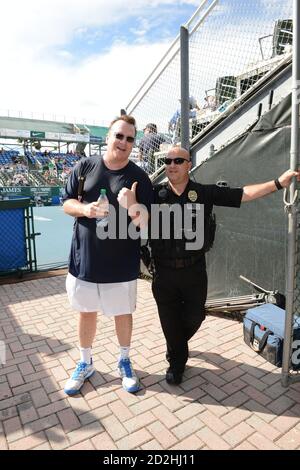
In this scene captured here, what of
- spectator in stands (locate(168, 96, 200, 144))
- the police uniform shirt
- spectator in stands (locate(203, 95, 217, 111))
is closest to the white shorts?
the police uniform shirt

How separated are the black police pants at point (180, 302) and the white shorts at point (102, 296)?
0.29 m

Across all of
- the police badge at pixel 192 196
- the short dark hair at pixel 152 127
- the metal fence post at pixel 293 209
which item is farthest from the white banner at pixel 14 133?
the metal fence post at pixel 293 209

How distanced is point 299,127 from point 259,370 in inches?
88.6

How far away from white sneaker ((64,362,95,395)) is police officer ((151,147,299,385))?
0.80 m

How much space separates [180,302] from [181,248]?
1.73 ft

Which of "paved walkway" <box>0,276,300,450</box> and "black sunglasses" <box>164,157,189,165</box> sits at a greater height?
"black sunglasses" <box>164,157,189,165</box>

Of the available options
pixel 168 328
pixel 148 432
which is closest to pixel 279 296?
pixel 168 328

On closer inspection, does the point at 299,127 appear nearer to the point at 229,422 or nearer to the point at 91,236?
the point at 91,236

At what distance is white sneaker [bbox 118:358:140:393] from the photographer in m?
2.88

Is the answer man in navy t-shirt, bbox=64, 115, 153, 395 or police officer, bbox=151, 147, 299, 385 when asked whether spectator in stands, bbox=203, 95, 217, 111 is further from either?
man in navy t-shirt, bbox=64, 115, 153, 395

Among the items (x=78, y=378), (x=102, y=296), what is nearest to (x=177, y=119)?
(x=102, y=296)

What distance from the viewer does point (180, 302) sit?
300cm

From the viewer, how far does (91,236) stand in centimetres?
265

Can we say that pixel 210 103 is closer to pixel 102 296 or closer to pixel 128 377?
pixel 102 296
